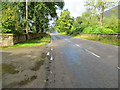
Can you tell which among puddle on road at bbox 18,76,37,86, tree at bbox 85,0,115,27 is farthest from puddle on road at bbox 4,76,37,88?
tree at bbox 85,0,115,27

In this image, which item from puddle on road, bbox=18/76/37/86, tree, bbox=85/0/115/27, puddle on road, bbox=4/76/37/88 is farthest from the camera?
tree, bbox=85/0/115/27

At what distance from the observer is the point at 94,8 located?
34.0m

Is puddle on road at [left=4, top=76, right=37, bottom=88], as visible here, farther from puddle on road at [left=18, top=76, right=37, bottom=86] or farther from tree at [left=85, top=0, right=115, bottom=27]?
tree at [left=85, top=0, right=115, bottom=27]

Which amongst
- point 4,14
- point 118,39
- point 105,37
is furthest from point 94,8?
point 4,14

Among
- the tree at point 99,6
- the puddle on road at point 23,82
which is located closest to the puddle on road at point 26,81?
the puddle on road at point 23,82

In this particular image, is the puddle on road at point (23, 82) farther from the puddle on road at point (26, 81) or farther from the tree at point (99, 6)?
the tree at point (99, 6)

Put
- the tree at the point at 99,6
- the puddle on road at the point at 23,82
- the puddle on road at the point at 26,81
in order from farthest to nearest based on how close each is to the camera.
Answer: the tree at the point at 99,6 → the puddle on road at the point at 26,81 → the puddle on road at the point at 23,82

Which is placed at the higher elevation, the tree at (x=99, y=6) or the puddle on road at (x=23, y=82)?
the tree at (x=99, y=6)

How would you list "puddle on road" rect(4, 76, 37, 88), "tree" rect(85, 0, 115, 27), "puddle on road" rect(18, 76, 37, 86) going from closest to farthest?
"puddle on road" rect(4, 76, 37, 88) → "puddle on road" rect(18, 76, 37, 86) → "tree" rect(85, 0, 115, 27)

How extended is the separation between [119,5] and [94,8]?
6.95m

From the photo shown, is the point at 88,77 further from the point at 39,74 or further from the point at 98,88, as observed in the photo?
the point at 39,74

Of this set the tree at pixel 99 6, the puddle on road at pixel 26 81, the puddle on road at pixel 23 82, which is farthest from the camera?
the tree at pixel 99 6

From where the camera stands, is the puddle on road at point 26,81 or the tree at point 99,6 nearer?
the puddle on road at point 26,81

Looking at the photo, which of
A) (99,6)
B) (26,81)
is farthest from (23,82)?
(99,6)
